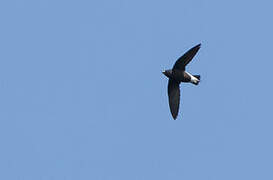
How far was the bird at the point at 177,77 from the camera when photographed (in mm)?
48703

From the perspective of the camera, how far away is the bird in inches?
1917

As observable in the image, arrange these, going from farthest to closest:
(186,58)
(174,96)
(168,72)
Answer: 1. (174,96)
2. (168,72)
3. (186,58)

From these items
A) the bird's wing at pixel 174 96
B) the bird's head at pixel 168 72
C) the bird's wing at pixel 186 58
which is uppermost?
the bird's wing at pixel 186 58

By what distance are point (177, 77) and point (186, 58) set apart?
40.4 inches

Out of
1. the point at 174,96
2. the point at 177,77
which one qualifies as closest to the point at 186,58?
the point at 177,77

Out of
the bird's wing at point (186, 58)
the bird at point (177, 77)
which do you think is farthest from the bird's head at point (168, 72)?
the bird's wing at point (186, 58)

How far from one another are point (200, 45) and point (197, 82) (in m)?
1.85

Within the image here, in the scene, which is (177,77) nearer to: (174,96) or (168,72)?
(168,72)

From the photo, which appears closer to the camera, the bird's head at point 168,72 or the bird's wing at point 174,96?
the bird's head at point 168,72

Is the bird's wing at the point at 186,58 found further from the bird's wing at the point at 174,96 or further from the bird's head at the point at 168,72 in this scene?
the bird's wing at the point at 174,96

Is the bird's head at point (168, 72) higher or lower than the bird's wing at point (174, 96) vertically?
higher

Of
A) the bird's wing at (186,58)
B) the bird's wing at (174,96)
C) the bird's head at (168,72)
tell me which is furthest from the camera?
the bird's wing at (174,96)

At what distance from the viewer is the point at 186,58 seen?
48781 millimetres

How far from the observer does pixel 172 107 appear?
5006cm
